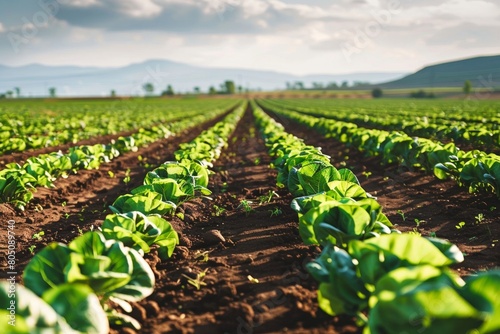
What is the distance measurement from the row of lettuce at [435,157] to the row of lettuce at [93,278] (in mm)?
4454

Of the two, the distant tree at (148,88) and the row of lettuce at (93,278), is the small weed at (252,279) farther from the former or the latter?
the distant tree at (148,88)

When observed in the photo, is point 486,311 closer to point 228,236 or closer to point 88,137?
point 228,236

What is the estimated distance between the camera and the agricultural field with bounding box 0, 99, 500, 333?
2.17 m

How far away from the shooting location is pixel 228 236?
5.26 metres

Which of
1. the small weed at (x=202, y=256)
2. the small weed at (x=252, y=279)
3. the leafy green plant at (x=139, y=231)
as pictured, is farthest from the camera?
the small weed at (x=202, y=256)

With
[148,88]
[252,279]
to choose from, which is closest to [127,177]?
[252,279]

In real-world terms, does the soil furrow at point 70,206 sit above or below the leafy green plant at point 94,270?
below

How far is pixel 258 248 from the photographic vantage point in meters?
4.76

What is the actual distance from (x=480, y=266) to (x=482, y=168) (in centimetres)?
240

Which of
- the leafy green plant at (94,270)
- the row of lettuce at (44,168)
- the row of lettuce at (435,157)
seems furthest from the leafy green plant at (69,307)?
the row of lettuce at (435,157)

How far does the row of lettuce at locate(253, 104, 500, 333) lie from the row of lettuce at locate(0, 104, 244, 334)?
1.20 meters

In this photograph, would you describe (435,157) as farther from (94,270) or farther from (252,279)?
(94,270)

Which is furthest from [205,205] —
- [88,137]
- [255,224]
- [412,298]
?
[88,137]

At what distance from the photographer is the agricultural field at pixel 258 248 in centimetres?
217
